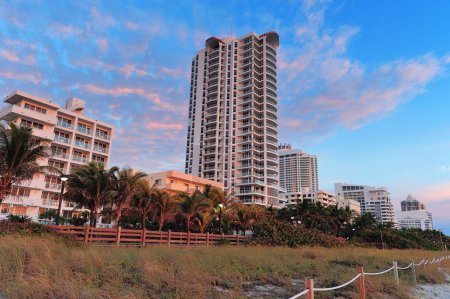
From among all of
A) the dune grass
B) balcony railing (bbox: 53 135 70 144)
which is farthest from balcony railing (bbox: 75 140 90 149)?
the dune grass

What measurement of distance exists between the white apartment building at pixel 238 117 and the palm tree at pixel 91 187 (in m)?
62.4

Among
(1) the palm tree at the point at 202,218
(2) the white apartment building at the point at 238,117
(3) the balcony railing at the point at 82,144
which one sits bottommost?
(1) the palm tree at the point at 202,218

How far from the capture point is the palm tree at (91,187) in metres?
28.9

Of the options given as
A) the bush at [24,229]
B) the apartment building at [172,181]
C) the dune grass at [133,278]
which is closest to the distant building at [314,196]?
the apartment building at [172,181]

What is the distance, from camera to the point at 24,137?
22797mm

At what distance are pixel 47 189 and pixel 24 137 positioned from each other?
31010 millimetres

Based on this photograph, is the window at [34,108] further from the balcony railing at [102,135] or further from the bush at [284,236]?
the bush at [284,236]

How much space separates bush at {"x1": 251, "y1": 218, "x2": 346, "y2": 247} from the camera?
1134 inches

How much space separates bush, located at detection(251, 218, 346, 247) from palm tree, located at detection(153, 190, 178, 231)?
41.1 feet

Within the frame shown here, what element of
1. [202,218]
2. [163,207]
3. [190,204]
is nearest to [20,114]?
[163,207]

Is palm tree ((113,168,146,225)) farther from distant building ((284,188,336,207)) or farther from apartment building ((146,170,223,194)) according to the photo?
distant building ((284,188,336,207))

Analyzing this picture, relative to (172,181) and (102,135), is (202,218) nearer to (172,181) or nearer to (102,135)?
(172,181)

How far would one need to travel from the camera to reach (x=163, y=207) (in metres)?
38.7

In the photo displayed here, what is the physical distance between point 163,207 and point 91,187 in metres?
11.3
